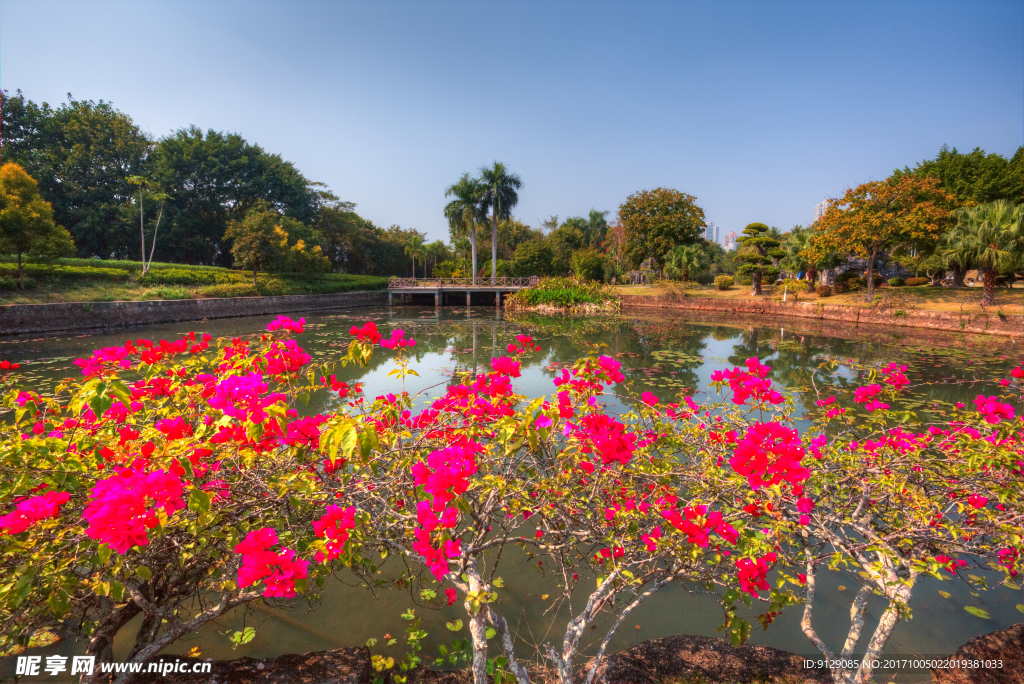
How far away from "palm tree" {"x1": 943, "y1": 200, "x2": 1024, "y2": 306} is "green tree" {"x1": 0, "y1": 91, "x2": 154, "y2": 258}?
40942mm

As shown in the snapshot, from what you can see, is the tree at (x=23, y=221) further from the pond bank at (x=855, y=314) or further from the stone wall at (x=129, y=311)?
the pond bank at (x=855, y=314)

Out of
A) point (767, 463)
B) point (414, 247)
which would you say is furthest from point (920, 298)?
point (414, 247)

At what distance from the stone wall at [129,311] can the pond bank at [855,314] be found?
1873cm

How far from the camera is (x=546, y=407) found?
1.99 m

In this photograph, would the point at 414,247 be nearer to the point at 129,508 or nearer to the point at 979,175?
the point at 979,175

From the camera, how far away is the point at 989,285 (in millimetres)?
15352

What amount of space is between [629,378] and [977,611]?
5.55 meters

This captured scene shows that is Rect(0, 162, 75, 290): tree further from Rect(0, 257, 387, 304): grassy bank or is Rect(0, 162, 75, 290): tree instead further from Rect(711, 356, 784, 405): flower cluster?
Rect(711, 356, 784, 405): flower cluster

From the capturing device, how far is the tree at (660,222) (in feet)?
95.8

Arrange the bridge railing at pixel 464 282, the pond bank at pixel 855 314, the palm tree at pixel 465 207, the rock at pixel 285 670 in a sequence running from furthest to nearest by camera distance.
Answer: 1. the palm tree at pixel 465 207
2. the bridge railing at pixel 464 282
3. the pond bank at pixel 855 314
4. the rock at pixel 285 670

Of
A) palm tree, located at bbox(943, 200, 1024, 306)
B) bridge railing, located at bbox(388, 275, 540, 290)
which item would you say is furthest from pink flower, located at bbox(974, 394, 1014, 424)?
bridge railing, located at bbox(388, 275, 540, 290)

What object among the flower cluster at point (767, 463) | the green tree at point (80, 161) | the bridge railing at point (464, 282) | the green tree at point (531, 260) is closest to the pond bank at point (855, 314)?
the bridge railing at point (464, 282)

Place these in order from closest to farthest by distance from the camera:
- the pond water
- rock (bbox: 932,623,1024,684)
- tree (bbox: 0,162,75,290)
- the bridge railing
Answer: rock (bbox: 932,623,1024,684) < the pond water < tree (bbox: 0,162,75,290) < the bridge railing

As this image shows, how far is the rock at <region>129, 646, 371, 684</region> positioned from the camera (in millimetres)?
1889
